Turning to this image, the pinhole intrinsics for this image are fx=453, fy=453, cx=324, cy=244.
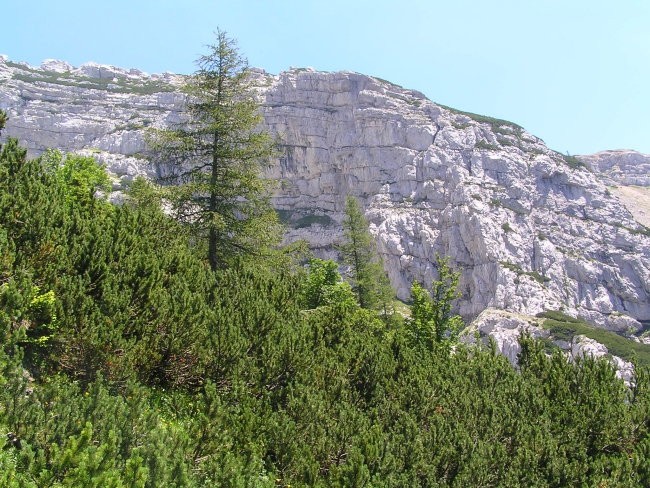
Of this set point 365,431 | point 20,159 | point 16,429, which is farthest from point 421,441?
point 20,159

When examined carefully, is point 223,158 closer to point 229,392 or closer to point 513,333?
point 229,392

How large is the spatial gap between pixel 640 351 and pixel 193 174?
3417 inches

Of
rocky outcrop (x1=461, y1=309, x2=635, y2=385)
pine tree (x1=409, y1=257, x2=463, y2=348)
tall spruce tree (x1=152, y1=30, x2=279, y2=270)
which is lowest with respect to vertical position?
rocky outcrop (x1=461, y1=309, x2=635, y2=385)

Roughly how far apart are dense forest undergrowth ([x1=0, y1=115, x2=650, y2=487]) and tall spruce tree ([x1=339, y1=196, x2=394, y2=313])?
25.3 metres

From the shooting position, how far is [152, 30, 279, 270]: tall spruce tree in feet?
56.6

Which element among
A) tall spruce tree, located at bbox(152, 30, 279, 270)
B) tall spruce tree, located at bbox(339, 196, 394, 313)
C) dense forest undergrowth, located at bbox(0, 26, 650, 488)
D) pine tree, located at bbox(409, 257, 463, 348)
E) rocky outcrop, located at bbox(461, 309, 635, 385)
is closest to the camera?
dense forest undergrowth, located at bbox(0, 26, 650, 488)

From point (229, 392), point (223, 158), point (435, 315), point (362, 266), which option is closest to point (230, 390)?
point (229, 392)

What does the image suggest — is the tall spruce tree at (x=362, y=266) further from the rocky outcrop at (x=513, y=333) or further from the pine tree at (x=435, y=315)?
the rocky outcrop at (x=513, y=333)

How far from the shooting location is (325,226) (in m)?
128

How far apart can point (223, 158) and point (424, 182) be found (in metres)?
111

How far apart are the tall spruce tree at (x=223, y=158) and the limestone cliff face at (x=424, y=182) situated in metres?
76.1

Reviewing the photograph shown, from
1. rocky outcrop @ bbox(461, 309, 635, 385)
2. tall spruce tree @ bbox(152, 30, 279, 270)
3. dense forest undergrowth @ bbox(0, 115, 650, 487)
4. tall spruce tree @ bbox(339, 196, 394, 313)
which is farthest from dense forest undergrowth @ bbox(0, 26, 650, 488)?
rocky outcrop @ bbox(461, 309, 635, 385)

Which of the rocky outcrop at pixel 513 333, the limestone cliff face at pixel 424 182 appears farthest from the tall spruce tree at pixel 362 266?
the limestone cliff face at pixel 424 182

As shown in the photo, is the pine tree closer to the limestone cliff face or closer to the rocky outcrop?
the rocky outcrop
